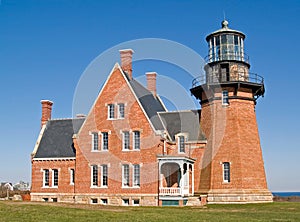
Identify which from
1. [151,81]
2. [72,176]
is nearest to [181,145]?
[151,81]

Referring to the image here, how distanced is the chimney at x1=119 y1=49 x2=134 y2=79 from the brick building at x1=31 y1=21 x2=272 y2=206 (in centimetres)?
286

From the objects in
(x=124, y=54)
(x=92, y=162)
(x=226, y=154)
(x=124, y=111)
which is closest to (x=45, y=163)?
(x=92, y=162)

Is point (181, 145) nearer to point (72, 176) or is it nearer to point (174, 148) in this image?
point (174, 148)

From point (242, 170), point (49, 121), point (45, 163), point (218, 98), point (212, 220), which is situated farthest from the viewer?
point (49, 121)

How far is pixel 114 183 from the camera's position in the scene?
3166 cm

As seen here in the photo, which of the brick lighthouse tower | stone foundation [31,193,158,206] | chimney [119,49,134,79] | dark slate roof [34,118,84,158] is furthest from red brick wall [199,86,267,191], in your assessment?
dark slate roof [34,118,84,158]

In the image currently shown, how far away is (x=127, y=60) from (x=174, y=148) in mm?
8598

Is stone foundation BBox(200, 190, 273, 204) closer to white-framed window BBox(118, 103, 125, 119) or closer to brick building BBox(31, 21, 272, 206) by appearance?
brick building BBox(31, 21, 272, 206)

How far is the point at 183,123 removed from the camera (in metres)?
34.1

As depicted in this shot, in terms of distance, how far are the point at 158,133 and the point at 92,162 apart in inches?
235

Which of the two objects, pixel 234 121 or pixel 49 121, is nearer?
pixel 234 121

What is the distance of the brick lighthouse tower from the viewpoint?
30.3 metres

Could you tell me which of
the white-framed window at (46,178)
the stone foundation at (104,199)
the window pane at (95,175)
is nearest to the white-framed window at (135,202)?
the stone foundation at (104,199)

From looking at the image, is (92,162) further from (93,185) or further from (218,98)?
(218,98)
